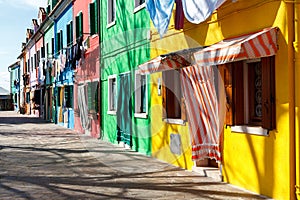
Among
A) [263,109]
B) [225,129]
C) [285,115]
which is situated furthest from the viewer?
[225,129]

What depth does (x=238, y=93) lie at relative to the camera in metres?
7.50

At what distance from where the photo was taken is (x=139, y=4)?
12742 millimetres

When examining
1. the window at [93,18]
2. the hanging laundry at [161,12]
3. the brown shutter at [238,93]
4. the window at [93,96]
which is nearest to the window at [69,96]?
the window at [93,96]

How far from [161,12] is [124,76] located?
4.88 m

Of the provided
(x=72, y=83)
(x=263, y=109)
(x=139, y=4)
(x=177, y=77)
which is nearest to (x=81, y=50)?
(x=72, y=83)

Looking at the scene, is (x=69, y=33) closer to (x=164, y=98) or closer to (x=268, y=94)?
(x=164, y=98)

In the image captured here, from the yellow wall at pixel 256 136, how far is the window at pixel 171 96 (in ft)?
3.65

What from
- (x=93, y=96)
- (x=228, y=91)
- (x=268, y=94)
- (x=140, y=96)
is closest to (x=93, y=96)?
(x=93, y=96)

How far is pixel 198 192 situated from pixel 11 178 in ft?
13.0

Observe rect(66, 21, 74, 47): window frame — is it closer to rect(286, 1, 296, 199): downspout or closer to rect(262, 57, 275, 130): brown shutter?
rect(262, 57, 275, 130): brown shutter

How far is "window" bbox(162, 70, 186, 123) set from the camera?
10.3 m

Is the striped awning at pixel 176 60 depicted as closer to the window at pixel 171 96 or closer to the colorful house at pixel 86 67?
the window at pixel 171 96

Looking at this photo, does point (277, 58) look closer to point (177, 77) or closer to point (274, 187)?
point (274, 187)

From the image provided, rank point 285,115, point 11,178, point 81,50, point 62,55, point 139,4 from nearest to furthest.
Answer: point 285,115, point 11,178, point 139,4, point 81,50, point 62,55
